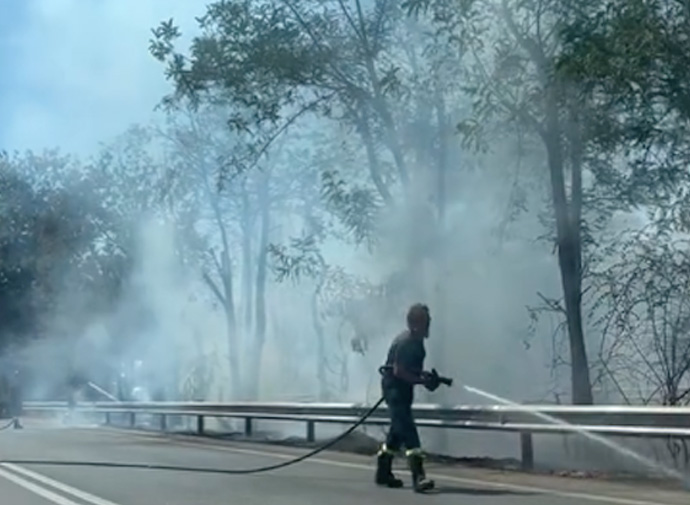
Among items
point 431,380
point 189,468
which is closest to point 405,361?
point 431,380

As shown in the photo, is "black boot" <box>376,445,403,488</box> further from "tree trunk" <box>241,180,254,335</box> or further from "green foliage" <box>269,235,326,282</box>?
"tree trunk" <box>241,180,254,335</box>

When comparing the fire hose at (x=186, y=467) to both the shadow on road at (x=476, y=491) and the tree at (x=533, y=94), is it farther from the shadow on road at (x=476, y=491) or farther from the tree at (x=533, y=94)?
the tree at (x=533, y=94)

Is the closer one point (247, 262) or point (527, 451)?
point (527, 451)

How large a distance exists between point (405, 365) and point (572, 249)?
19.7 ft

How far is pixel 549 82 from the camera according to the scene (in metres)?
14.9

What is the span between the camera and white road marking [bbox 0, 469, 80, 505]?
10072mm

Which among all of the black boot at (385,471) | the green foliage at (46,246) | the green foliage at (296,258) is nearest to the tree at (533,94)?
the black boot at (385,471)

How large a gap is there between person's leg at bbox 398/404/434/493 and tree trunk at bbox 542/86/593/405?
5.54m

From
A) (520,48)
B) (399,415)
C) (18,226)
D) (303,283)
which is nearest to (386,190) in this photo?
(520,48)

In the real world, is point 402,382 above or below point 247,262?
below

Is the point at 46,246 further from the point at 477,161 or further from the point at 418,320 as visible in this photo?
the point at 418,320

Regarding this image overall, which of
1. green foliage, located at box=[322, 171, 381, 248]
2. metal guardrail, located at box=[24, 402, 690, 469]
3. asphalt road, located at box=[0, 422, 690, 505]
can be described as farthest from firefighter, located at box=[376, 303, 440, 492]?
green foliage, located at box=[322, 171, 381, 248]

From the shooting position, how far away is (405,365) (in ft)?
35.1

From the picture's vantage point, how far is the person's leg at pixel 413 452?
10.2m
